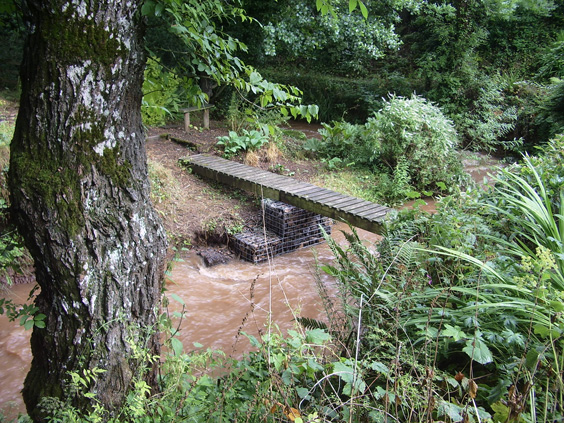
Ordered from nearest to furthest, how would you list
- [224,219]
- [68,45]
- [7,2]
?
[68,45], [7,2], [224,219]

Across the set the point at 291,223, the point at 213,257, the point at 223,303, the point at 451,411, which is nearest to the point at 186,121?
the point at 291,223

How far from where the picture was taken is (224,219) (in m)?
6.52

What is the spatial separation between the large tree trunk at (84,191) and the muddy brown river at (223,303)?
1463mm

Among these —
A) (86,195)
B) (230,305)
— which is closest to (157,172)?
(230,305)

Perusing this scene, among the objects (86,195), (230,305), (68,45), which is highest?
(68,45)

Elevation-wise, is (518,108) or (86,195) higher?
(518,108)

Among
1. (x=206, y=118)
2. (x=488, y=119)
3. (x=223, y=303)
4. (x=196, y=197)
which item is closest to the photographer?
(x=223, y=303)

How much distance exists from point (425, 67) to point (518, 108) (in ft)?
8.16

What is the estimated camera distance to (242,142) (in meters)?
8.45

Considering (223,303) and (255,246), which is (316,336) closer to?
(223,303)

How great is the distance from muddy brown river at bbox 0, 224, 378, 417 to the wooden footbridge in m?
0.46

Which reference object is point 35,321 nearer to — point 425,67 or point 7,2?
point 7,2

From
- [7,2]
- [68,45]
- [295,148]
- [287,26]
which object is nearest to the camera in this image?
[68,45]

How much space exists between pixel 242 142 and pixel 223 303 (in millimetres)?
4086
